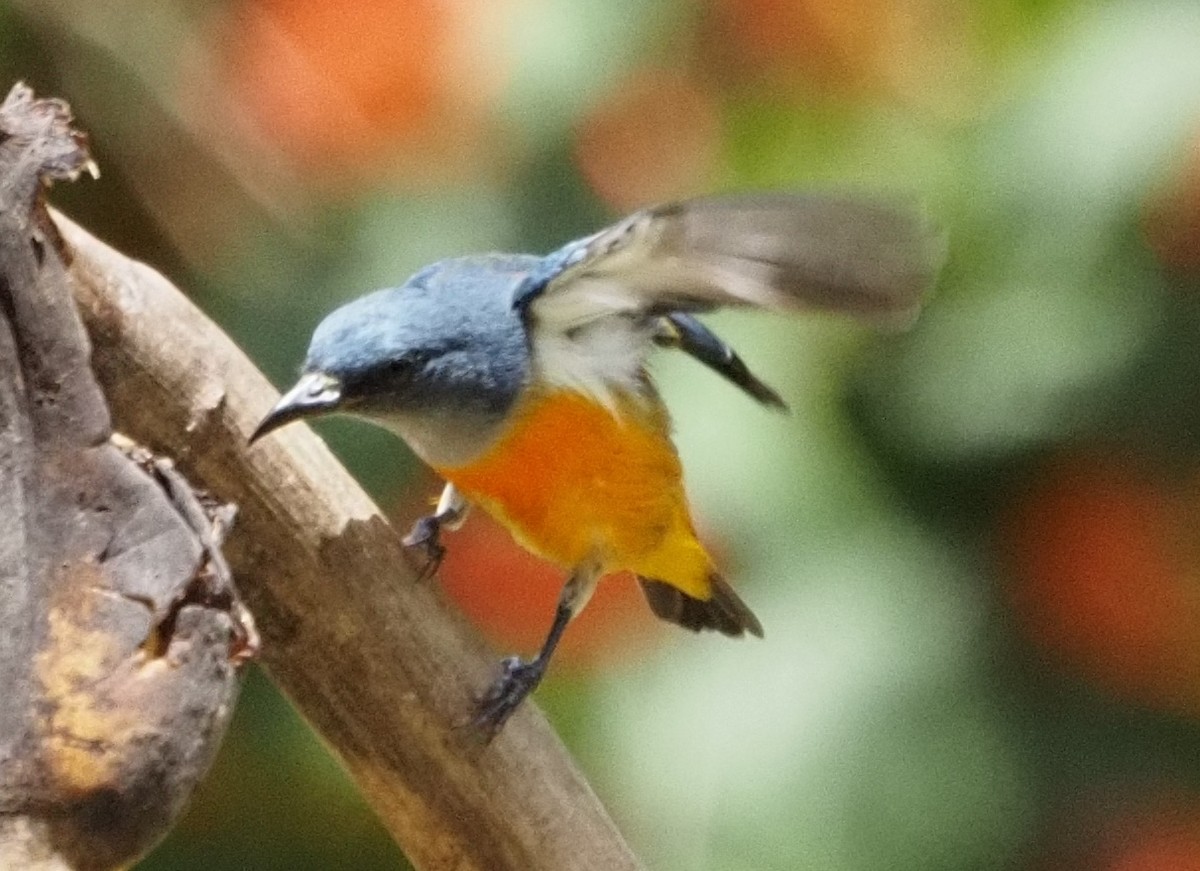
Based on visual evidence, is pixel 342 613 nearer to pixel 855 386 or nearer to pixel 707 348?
pixel 707 348

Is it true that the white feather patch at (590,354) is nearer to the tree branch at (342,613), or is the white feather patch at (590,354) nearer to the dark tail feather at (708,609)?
the tree branch at (342,613)

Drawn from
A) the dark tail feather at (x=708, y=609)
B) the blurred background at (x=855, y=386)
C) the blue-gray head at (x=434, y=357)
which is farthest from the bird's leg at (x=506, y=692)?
the blurred background at (x=855, y=386)

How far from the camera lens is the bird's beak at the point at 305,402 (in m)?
1.28

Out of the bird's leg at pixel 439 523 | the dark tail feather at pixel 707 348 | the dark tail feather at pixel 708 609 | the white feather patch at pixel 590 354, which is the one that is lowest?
the dark tail feather at pixel 708 609

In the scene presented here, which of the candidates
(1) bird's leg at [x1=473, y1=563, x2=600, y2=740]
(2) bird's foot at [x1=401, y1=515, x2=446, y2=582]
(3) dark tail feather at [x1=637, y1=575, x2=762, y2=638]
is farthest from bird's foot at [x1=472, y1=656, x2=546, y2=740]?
(3) dark tail feather at [x1=637, y1=575, x2=762, y2=638]

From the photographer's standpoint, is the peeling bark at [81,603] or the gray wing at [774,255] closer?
the peeling bark at [81,603]

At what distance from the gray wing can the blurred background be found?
68 cm

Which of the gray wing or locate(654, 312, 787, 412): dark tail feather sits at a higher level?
the gray wing

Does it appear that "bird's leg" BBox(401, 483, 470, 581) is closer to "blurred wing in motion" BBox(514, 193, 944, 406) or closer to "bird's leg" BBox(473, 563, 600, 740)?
"bird's leg" BBox(473, 563, 600, 740)

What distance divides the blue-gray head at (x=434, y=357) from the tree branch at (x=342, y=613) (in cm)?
10

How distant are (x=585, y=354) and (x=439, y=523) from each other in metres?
0.22

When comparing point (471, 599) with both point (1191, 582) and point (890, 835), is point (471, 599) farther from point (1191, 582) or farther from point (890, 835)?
point (1191, 582)

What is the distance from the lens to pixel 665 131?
7.03 feet

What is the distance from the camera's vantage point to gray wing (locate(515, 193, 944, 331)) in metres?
1.26
